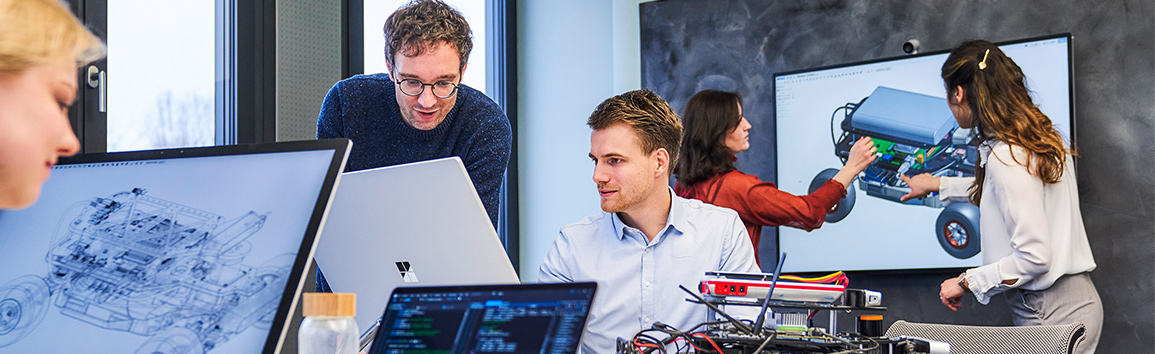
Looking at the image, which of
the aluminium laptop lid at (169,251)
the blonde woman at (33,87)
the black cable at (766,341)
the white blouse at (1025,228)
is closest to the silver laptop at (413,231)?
the aluminium laptop lid at (169,251)

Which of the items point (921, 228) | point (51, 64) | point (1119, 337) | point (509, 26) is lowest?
point (1119, 337)

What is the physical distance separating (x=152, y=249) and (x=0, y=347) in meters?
0.18

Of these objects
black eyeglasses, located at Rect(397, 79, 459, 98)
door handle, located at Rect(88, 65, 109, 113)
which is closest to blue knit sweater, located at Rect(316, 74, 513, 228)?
black eyeglasses, located at Rect(397, 79, 459, 98)

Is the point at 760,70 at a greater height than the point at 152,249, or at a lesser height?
greater

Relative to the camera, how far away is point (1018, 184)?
2348mm

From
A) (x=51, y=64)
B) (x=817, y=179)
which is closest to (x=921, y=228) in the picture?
(x=817, y=179)

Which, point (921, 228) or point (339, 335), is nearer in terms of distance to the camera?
point (339, 335)

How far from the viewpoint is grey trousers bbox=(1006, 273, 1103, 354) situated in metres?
2.35

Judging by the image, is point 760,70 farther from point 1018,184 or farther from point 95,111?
point 95,111

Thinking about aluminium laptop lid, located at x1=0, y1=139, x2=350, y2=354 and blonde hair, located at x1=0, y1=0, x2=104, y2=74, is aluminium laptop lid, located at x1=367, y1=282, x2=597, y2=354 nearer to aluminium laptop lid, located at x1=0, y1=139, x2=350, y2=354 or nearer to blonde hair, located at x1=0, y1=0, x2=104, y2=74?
aluminium laptop lid, located at x1=0, y1=139, x2=350, y2=354

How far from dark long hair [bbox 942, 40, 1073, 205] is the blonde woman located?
89.3 inches

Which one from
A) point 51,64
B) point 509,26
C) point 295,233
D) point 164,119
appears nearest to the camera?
point 51,64

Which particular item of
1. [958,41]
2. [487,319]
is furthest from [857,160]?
[487,319]

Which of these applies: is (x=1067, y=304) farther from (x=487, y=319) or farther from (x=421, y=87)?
(x=487, y=319)
